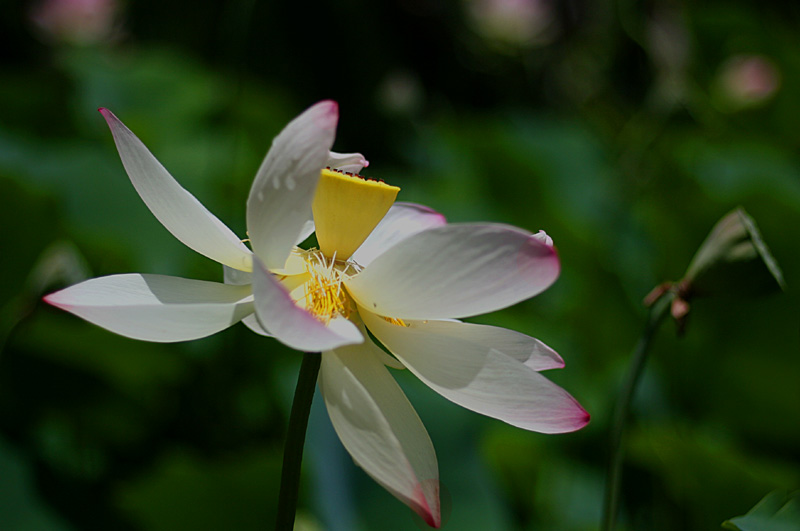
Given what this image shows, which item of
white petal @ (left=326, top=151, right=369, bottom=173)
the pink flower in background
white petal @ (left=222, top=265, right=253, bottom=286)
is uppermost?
the pink flower in background

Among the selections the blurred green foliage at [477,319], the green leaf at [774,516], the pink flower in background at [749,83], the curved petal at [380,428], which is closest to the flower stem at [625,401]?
the green leaf at [774,516]

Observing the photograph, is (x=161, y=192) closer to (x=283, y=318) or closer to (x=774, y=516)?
(x=283, y=318)

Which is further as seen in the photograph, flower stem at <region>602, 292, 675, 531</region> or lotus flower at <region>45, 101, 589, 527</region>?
flower stem at <region>602, 292, 675, 531</region>

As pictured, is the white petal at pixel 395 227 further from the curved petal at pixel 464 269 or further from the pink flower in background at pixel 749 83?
the pink flower in background at pixel 749 83

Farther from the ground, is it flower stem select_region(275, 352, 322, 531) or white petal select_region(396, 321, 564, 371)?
white petal select_region(396, 321, 564, 371)

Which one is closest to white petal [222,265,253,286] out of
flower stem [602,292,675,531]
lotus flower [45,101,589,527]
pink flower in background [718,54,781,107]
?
lotus flower [45,101,589,527]

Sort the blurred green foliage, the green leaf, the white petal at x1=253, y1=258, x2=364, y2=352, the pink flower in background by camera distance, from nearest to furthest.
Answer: the white petal at x1=253, y1=258, x2=364, y2=352 → the green leaf → the blurred green foliage → the pink flower in background

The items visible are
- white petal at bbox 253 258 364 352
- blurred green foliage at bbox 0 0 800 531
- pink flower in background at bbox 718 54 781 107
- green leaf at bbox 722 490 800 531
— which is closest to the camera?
white petal at bbox 253 258 364 352

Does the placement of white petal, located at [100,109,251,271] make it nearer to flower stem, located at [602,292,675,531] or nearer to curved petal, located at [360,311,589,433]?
curved petal, located at [360,311,589,433]
